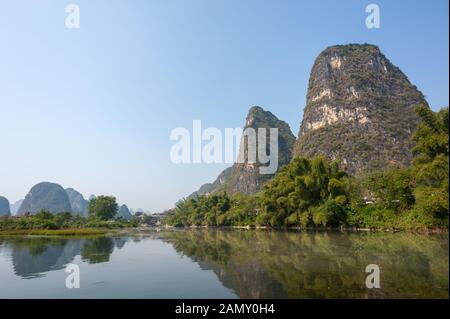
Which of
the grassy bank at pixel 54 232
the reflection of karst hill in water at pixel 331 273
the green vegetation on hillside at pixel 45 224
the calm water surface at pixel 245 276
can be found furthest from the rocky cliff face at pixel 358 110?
the calm water surface at pixel 245 276

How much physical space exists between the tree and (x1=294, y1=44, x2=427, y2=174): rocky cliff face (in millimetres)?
58014

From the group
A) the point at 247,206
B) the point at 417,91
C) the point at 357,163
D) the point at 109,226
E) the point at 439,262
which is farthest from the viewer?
the point at 417,91

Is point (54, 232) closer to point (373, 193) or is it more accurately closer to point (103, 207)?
point (103, 207)

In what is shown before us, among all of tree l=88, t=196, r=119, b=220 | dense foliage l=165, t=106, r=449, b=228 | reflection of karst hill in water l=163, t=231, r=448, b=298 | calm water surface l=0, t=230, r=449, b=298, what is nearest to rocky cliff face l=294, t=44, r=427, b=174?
dense foliage l=165, t=106, r=449, b=228

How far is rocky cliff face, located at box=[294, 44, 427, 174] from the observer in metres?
90.2

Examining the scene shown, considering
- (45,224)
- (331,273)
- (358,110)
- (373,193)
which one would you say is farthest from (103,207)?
(358,110)

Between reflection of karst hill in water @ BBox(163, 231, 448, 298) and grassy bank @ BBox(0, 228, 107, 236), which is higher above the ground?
reflection of karst hill in water @ BBox(163, 231, 448, 298)

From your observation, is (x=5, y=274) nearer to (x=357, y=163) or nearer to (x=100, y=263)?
(x=100, y=263)

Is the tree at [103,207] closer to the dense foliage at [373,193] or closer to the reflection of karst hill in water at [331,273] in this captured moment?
the dense foliage at [373,193]

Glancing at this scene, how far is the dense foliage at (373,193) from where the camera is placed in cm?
2608

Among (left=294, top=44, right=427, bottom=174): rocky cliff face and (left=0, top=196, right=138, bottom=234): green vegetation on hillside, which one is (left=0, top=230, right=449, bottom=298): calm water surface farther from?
(left=294, top=44, right=427, bottom=174): rocky cliff face

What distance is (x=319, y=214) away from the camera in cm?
3869
